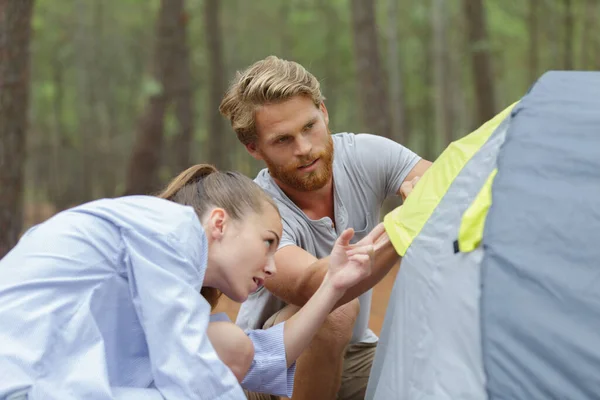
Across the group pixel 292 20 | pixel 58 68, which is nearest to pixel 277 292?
pixel 292 20

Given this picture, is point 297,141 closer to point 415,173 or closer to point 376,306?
point 415,173

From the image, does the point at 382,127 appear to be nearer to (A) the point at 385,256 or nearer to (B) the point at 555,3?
(A) the point at 385,256

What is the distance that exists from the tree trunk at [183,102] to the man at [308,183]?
646 cm

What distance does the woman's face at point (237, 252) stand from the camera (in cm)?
239

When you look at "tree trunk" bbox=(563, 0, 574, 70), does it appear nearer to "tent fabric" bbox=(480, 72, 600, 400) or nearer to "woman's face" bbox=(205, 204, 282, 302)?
"tent fabric" bbox=(480, 72, 600, 400)

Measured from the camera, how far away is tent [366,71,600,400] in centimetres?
192

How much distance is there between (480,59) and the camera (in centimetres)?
1112

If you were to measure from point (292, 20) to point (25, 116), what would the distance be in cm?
1450

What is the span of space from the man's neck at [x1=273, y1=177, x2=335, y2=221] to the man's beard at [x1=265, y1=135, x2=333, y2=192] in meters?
0.08

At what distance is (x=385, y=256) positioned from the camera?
267 centimetres

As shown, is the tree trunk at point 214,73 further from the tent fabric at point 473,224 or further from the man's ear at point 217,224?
the tent fabric at point 473,224

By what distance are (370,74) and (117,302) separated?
7363mm

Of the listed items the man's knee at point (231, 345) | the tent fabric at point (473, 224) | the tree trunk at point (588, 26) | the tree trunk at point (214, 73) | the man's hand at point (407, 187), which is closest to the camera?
the tent fabric at point (473, 224)

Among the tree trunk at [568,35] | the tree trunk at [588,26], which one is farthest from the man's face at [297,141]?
the tree trunk at [568,35]
